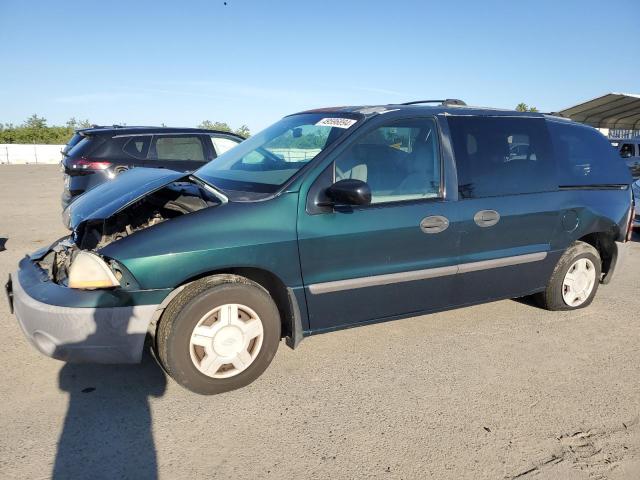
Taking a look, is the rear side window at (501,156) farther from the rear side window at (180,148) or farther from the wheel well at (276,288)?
the rear side window at (180,148)

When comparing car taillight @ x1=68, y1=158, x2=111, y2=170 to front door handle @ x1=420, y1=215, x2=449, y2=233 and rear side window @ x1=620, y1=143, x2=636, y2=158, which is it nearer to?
front door handle @ x1=420, y1=215, x2=449, y2=233

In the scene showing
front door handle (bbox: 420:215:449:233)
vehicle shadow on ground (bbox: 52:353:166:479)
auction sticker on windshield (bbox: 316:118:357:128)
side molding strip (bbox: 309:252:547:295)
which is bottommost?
vehicle shadow on ground (bbox: 52:353:166:479)

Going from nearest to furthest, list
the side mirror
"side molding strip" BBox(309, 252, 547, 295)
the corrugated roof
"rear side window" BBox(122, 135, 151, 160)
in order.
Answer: the side mirror < "side molding strip" BBox(309, 252, 547, 295) < "rear side window" BBox(122, 135, 151, 160) < the corrugated roof

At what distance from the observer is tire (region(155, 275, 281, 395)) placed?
2871 millimetres

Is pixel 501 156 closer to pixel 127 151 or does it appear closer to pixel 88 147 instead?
pixel 127 151

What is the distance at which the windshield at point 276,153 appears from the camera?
3.41 metres

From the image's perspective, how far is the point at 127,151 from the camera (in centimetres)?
734

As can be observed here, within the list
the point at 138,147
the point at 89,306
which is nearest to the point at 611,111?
the point at 138,147

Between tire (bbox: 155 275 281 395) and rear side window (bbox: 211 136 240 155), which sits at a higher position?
rear side window (bbox: 211 136 240 155)

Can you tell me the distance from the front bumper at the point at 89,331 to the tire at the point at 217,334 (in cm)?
14

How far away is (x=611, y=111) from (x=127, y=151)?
2396 cm

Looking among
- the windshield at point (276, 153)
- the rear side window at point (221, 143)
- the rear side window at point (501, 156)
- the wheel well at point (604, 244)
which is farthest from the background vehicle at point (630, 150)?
the windshield at point (276, 153)

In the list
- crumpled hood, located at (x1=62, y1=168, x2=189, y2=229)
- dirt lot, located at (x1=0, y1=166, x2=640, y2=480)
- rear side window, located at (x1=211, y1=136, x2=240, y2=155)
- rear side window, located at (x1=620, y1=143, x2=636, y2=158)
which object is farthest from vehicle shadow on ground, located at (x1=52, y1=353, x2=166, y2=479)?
rear side window, located at (x1=620, y1=143, x2=636, y2=158)

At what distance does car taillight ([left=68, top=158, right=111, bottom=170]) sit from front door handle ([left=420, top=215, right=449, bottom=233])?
5.23 metres
